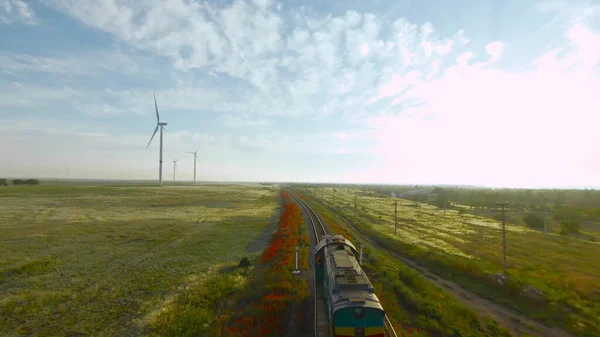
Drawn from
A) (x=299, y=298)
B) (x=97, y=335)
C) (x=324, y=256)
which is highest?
(x=324, y=256)

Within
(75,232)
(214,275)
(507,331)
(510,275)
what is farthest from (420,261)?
(75,232)

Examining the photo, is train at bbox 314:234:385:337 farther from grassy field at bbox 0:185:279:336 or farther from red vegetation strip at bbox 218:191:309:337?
grassy field at bbox 0:185:279:336

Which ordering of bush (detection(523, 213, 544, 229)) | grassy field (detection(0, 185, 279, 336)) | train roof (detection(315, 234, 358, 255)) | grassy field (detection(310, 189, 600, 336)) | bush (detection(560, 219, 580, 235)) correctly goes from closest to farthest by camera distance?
grassy field (detection(0, 185, 279, 336)), train roof (detection(315, 234, 358, 255)), grassy field (detection(310, 189, 600, 336)), bush (detection(560, 219, 580, 235)), bush (detection(523, 213, 544, 229))

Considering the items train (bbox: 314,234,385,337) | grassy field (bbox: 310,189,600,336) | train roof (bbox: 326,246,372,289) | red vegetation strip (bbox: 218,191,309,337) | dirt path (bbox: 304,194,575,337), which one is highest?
train roof (bbox: 326,246,372,289)

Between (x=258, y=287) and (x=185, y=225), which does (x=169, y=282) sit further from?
(x=185, y=225)

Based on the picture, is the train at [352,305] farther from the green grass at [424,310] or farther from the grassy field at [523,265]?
the grassy field at [523,265]

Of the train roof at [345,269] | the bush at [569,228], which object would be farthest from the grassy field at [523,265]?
the train roof at [345,269]

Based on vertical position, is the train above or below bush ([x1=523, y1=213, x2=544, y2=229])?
above

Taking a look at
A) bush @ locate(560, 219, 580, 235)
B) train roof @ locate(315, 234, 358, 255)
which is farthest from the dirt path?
bush @ locate(560, 219, 580, 235)
